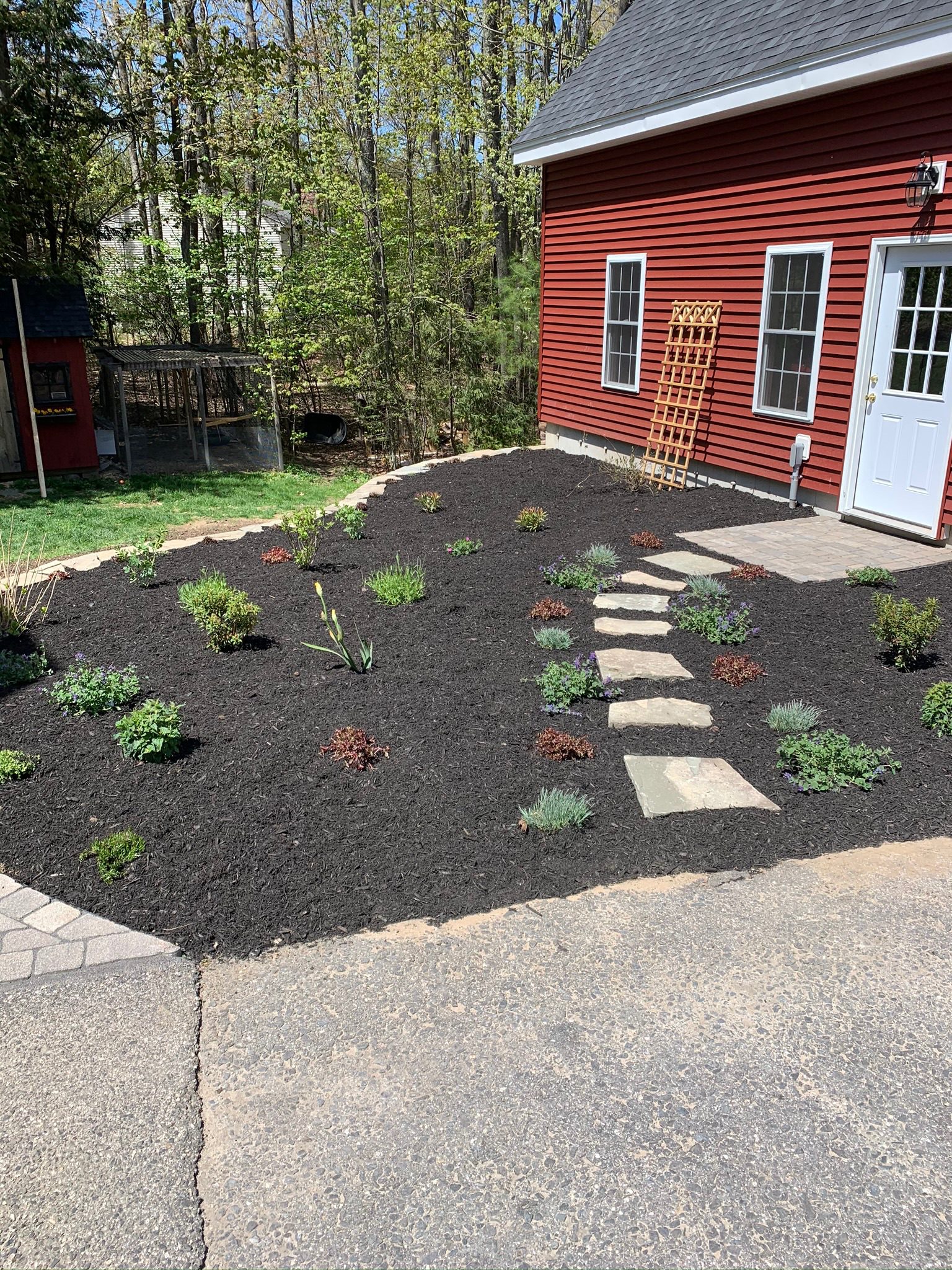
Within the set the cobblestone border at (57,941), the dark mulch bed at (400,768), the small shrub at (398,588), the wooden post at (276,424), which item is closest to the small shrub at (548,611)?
the dark mulch bed at (400,768)

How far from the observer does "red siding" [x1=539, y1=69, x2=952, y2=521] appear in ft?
23.9

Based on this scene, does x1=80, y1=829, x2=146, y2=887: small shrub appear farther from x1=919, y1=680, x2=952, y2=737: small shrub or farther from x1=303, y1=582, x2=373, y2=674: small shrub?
x1=919, y1=680, x2=952, y2=737: small shrub

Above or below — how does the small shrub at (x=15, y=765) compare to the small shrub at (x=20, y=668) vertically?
below

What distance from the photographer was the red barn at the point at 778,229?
705cm

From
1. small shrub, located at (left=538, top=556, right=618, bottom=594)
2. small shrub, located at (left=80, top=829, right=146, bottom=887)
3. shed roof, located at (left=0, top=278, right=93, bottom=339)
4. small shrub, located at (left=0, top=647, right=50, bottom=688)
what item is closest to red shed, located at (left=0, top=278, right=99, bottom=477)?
shed roof, located at (left=0, top=278, right=93, bottom=339)

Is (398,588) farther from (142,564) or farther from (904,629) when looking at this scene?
(904,629)

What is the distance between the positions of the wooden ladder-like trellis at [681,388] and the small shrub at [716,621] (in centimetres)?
430

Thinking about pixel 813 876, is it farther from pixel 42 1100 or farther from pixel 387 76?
pixel 387 76

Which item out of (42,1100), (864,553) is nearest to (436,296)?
(864,553)

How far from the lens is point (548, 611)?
575 centimetres

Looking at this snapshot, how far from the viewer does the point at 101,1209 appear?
84.8 inches

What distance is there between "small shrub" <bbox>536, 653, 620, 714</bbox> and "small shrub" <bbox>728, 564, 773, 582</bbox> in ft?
7.07

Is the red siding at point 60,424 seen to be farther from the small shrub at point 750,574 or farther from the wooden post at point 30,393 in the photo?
the small shrub at point 750,574

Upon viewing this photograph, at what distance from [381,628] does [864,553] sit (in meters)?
3.98
